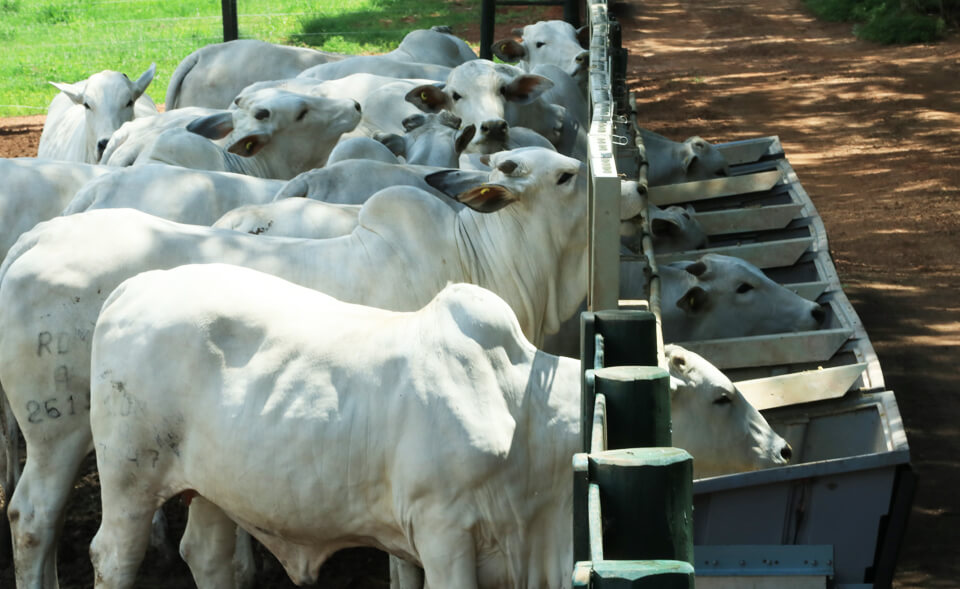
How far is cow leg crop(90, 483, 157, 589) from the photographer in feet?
12.4

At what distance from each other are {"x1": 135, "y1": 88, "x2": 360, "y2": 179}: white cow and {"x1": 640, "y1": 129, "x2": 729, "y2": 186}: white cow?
3.09 metres

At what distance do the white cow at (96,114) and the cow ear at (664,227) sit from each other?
342 centimetres

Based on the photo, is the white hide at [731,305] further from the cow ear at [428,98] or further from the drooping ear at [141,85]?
the drooping ear at [141,85]

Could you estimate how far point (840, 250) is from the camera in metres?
10.2

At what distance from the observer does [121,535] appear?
3.82 metres

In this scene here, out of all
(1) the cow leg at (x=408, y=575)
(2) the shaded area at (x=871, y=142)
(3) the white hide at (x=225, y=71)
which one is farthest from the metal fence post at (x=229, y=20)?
(1) the cow leg at (x=408, y=575)

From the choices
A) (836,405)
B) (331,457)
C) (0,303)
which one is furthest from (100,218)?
(836,405)

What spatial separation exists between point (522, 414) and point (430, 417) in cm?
27

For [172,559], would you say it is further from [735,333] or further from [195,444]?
[735,333]

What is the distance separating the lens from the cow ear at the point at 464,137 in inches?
249

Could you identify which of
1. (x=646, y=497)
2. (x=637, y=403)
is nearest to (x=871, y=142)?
(x=637, y=403)

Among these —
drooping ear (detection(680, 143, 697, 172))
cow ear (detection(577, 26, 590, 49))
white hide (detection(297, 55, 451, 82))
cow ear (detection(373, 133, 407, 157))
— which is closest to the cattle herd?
cow ear (detection(373, 133, 407, 157))

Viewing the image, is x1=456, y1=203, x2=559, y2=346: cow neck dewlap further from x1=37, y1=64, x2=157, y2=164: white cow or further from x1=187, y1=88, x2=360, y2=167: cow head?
x1=37, y1=64, x2=157, y2=164: white cow

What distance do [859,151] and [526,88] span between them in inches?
289
